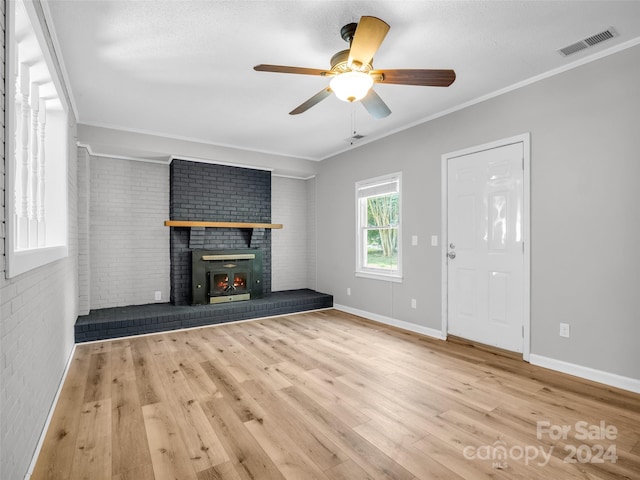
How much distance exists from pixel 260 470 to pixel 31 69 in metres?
2.94

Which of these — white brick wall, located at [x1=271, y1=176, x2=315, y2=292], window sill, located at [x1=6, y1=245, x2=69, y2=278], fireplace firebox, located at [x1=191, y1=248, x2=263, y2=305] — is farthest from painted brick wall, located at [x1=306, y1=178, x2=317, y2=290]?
window sill, located at [x1=6, y1=245, x2=69, y2=278]

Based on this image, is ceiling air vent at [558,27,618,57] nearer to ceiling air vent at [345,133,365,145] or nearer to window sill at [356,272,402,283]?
ceiling air vent at [345,133,365,145]

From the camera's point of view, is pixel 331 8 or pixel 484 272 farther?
pixel 484 272

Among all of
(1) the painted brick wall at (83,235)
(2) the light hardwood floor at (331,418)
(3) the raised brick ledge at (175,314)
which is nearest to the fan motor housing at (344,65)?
(2) the light hardwood floor at (331,418)

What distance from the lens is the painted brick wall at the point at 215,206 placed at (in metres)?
5.06

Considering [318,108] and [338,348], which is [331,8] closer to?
[318,108]

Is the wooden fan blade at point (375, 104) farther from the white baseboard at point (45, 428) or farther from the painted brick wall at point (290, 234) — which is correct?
the painted brick wall at point (290, 234)

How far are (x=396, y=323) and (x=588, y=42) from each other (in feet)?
11.4

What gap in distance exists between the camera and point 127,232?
502 centimetres

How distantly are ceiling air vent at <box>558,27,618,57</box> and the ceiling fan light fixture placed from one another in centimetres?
171

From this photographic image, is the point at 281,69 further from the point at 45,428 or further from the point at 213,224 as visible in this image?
the point at 213,224

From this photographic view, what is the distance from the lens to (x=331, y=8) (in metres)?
2.16

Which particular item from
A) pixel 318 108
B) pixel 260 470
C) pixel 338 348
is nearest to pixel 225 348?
pixel 338 348

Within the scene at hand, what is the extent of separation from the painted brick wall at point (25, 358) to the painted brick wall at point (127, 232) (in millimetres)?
2391
